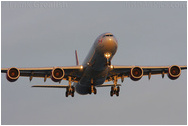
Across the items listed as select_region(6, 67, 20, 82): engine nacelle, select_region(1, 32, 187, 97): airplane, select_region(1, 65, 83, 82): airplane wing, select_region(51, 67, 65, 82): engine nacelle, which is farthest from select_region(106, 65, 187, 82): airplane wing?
select_region(6, 67, 20, 82): engine nacelle

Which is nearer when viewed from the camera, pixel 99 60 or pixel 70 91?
pixel 99 60

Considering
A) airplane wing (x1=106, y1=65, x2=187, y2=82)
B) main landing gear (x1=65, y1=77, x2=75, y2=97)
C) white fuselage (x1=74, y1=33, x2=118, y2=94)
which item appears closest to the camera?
white fuselage (x1=74, y1=33, x2=118, y2=94)

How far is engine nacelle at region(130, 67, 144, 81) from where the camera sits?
5369 centimetres

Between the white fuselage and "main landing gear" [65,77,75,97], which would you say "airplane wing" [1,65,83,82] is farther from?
"main landing gear" [65,77,75,97]

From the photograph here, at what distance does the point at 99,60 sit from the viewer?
51.2m

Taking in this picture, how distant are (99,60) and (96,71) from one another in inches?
82.0

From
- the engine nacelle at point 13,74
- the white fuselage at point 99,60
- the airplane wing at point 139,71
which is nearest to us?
the white fuselage at point 99,60

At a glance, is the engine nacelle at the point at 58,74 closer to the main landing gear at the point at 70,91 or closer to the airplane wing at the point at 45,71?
the airplane wing at the point at 45,71

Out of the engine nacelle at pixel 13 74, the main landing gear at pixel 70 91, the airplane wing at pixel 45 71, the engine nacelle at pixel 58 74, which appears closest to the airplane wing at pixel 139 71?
the airplane wing at pixel 45 71

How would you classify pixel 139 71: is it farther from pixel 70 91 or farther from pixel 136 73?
pixel 70 91

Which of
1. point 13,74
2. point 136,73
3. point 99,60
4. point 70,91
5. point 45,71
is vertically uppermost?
point 99,60

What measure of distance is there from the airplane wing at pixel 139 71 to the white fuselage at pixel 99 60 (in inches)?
74.0

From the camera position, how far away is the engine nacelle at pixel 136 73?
176ft

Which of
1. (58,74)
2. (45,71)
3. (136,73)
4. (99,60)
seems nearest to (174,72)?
(136,73)
